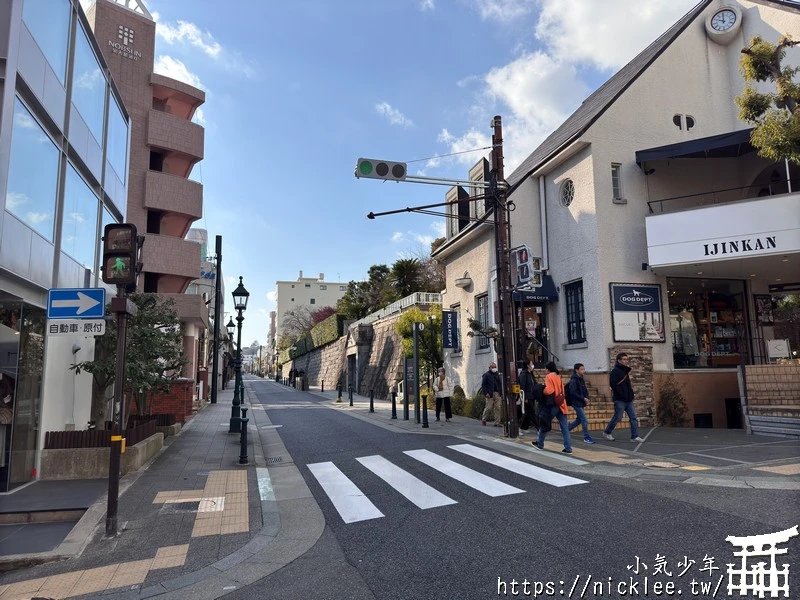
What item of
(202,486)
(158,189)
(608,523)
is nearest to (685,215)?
(608,523)

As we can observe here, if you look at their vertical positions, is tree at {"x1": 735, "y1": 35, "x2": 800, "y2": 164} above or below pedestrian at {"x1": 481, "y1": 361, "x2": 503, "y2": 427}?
above

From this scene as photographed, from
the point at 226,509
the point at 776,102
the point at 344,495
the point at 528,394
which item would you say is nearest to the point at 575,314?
the point at 528,394

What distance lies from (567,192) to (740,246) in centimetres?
528

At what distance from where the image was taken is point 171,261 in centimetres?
2708

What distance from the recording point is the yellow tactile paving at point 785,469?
26.2 feet

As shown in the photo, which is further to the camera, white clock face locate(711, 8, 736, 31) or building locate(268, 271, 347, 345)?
building locate(268, 271, 347, 345)

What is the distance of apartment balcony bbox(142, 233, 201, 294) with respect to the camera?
26.5 m

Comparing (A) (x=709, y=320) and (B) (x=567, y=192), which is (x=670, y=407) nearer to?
(A) (x=709, y=320)

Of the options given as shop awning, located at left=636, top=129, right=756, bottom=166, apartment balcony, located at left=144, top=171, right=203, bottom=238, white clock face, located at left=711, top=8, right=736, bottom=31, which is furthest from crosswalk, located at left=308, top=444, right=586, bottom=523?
apartment balcony, located at left=144, top=171, right=203, bottom=238

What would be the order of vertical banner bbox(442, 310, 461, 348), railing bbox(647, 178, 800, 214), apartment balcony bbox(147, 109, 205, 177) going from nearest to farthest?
1. railing bbox(647, 178, 800, 214)
2. vertical banner bbox(442, 310, 461, 348)
3. apartment balcony bbox(147, 109, 205, 177)

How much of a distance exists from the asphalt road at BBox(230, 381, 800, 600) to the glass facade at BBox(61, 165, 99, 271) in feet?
23.5

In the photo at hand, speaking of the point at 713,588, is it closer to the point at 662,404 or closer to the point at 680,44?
the point at 662,404

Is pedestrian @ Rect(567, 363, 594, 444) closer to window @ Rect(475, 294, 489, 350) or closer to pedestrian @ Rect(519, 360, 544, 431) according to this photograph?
pedestrian @ Rect(519, 360, 544, 431)

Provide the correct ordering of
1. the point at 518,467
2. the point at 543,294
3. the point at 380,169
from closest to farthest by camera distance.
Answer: the point at 518,467 < the point at 380,169 < the point at 543,294
